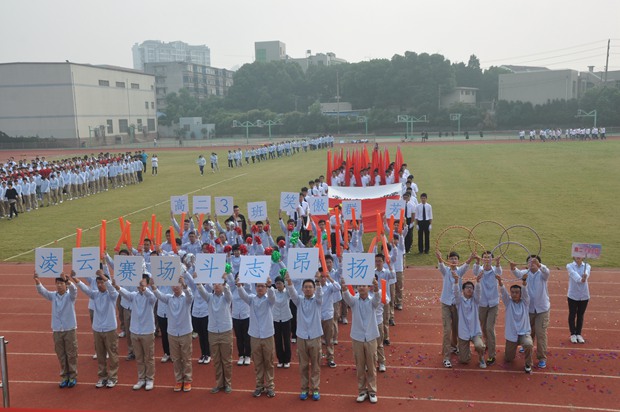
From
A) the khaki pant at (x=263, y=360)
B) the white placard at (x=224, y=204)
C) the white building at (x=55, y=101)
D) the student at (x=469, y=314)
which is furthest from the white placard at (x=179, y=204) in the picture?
the white building at (x=55, y=101)

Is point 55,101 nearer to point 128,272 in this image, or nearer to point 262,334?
point 128,272

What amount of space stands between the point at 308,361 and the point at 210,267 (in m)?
1.82

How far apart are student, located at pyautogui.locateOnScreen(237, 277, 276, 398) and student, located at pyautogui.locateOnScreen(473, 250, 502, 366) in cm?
309

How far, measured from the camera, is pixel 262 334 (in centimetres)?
736

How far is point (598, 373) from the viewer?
776cm

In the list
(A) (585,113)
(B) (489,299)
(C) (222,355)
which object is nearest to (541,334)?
(B) (489,299)

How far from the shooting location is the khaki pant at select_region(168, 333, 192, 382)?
7594mm

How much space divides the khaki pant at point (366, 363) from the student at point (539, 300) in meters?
2.50

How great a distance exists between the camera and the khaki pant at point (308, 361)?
7312mm

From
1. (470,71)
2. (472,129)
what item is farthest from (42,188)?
(470,71)

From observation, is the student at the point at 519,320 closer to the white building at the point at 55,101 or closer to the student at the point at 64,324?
the student at the point at 64,324

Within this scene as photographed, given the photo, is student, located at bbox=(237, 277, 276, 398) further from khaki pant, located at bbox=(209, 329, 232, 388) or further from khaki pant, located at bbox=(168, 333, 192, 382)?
khaki pant, located at bbox=(168, 333, 192, 382)

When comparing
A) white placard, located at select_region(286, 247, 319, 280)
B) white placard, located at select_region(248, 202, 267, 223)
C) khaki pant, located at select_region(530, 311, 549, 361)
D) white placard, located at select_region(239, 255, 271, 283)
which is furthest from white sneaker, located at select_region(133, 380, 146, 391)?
khaki pant, located at select_region(530, 311, 549, 361)

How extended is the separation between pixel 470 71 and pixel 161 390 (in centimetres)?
8481
